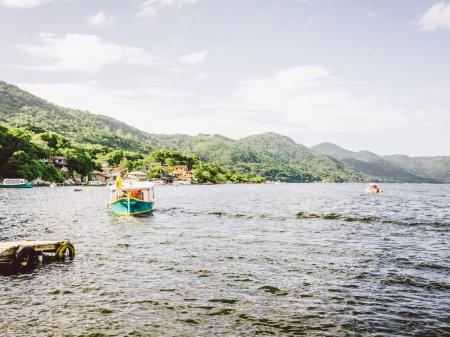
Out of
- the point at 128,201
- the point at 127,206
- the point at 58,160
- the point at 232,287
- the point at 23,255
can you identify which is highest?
the point at 58,160

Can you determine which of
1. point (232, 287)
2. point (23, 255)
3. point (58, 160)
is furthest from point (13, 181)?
point (232, 287)

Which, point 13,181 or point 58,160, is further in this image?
point 58,160

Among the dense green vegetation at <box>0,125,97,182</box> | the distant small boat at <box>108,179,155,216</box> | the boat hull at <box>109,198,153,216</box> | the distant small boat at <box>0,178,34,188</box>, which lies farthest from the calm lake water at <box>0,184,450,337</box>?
the dense green vegetation at <box>0,125,97,182</box>

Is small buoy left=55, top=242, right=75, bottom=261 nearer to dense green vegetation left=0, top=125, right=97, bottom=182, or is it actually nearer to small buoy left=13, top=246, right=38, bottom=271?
small buoy left=13, top=246, right=38, bottom=271

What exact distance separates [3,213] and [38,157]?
404 ft

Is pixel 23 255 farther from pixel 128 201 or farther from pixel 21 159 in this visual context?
pixel 21 159

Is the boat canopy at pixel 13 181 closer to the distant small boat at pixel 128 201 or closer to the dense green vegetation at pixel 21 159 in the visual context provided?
the dense green vegetation at pixel 21 159

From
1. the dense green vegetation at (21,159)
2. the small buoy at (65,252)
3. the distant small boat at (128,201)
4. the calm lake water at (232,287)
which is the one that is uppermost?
the dense green vegetation at (21,159)

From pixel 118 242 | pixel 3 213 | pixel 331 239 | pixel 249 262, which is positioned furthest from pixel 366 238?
pixel 3 213

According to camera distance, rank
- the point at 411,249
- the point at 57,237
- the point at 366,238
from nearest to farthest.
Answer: the point at 411,249 < the point at 57,237 < the point at 366,238

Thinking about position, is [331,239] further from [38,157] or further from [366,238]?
[38,157]

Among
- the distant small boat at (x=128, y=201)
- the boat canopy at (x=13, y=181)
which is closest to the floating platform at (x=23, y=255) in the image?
the distant small boat at (x=128, y=201)

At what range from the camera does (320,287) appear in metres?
18.1

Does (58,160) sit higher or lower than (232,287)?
higher
